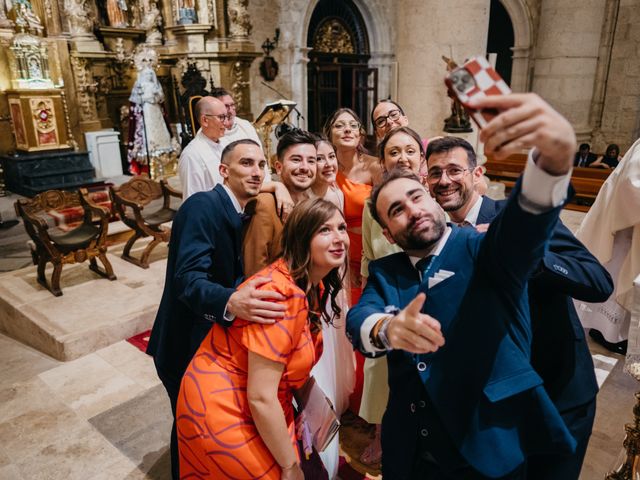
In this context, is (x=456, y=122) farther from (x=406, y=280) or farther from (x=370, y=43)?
(x=406, y=280)

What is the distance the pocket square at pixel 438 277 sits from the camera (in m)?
1.27

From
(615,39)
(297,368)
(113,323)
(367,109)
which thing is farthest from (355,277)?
(615,39)

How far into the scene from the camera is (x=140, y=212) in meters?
5.57

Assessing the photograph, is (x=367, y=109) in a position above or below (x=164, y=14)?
below

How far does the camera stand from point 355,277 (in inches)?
119

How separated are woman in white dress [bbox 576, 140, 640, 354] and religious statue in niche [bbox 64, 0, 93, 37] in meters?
8.62

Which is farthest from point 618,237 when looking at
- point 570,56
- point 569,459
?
point 570,56

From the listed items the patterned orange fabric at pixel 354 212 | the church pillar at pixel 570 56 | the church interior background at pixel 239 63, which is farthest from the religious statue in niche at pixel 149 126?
the church pillar at pixel 570 56

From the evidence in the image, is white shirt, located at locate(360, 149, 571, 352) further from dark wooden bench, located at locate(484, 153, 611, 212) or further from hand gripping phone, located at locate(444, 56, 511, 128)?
dark wooden bench, located at locate(484, 153, 611, 212)

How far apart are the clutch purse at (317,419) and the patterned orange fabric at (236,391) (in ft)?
0.80

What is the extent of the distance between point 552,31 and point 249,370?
499 inches

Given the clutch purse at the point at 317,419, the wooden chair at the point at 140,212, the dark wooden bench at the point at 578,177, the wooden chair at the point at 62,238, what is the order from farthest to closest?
1. the dark wooden bench at the point at 578,177
2. the wooden chair at the point at 140,212
3. the wooden chair at the point at 62,238
4. the clutch purse at the point at 317,419

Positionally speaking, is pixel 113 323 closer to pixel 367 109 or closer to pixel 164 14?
pixel 164 14

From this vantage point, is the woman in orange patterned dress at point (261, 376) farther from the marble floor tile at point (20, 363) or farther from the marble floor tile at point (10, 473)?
the marble floor tile at point (20, 363)
